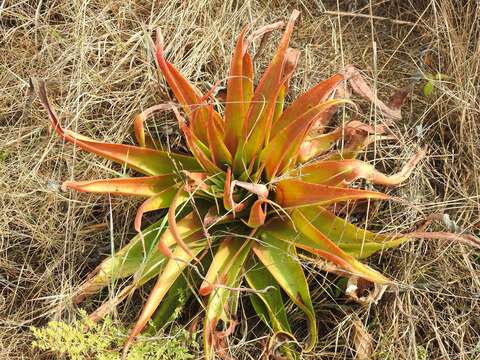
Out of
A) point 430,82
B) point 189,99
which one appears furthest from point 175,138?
point 430,82

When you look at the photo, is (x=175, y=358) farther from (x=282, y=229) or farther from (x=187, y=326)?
(x=282, y=229)

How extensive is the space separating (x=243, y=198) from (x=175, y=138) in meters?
0.37

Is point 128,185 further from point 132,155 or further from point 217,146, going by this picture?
point 217,146

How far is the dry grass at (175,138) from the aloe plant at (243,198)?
127mm

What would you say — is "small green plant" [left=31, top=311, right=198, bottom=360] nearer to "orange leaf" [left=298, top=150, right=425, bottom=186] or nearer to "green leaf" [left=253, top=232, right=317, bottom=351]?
"green leaf" [left=253, top=232, right=317, bottom=351]

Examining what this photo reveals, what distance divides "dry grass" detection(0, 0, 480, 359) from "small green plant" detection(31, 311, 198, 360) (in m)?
0.12

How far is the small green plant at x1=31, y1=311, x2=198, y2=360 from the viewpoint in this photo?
169 centimetres

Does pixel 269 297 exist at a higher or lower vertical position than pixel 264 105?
lower

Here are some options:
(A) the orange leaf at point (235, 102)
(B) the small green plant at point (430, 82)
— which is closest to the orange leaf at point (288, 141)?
(A) the orange leaf at point (235, 102)

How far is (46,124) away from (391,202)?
3.70 feet

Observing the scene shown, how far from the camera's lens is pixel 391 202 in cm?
199

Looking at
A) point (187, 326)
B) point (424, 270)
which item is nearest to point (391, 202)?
point (424, 270)

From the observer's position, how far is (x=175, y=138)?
207 centimetres

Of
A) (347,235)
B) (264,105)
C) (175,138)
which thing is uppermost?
(264,105)
